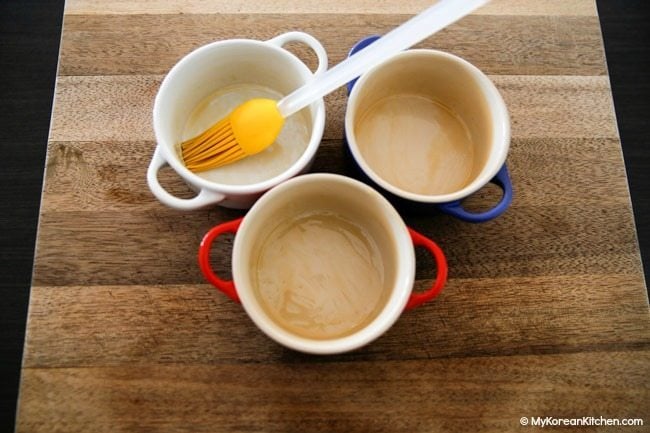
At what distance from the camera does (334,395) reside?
0.56 m

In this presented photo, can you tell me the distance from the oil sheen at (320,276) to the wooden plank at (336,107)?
0.44 ft

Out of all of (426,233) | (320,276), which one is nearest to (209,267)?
(320,276)

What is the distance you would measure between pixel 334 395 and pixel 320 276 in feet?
0.43

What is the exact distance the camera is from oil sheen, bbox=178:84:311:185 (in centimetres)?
59

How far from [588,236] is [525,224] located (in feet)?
0.26

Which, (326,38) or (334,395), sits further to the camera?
(326,38)

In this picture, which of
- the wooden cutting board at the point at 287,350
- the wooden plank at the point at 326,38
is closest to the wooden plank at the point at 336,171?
the wooden cutting board at the point at 287,350

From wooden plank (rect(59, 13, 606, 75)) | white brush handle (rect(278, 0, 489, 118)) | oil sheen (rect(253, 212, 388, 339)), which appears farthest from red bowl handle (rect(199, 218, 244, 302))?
wooden plank (rect(59, 13, 606, 75))

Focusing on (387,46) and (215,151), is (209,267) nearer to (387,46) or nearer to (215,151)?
(215,151)

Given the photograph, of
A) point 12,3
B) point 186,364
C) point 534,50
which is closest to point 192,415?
point 186,364

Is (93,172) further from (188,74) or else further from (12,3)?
(12,3)

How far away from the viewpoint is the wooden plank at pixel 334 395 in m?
0.55

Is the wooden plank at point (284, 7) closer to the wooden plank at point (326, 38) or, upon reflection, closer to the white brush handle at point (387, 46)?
the wooden plank at point (326, 38)

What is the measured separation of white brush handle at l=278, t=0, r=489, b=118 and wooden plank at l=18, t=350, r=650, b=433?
0.29 metres
